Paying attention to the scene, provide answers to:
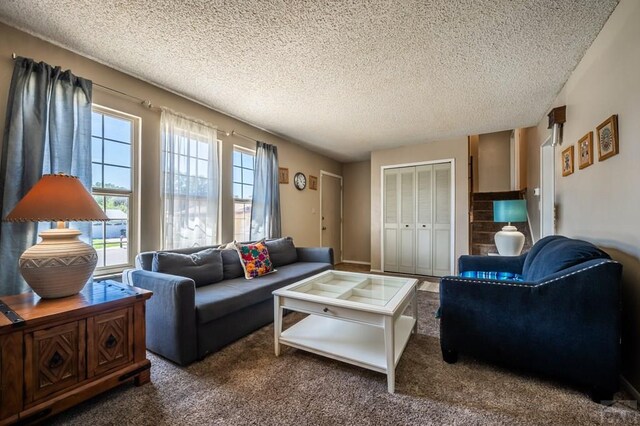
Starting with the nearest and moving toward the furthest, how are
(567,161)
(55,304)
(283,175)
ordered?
(55,304), (567,161), (283,175)

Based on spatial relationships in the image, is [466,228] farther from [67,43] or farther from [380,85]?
[67,43]

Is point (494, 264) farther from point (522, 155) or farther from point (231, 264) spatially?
point (522, 155)

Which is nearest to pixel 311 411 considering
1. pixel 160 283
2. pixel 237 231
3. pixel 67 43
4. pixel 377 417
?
pixel 377 417

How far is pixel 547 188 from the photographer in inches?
129

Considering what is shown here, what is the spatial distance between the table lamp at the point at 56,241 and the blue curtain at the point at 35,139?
45cm

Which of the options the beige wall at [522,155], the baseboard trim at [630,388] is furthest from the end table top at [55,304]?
the beige wall at [522,155]

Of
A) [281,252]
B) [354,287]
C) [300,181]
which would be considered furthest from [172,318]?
[300,181]

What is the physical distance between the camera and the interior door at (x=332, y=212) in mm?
5586

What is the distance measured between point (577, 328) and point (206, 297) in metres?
2.41

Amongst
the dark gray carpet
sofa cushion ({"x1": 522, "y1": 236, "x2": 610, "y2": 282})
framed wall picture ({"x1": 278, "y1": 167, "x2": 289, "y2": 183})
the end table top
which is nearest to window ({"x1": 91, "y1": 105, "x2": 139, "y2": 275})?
the end table top

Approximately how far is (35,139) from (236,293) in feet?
5.88

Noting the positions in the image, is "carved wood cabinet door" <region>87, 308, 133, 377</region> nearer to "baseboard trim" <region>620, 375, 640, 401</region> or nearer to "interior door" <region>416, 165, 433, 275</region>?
"baseboard trim" <region>620, 375, 640, 401</region>

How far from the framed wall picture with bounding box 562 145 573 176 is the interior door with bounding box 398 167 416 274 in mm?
2248

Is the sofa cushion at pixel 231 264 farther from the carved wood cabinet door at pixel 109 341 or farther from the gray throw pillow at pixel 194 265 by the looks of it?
the carved wood cabinet door at pixel 109 341
